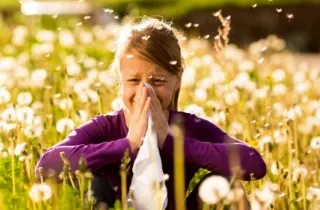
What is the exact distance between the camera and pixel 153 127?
2861 mm

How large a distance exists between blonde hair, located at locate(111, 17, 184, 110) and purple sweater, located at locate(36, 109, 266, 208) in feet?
0.47

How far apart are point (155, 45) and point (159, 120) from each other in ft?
0.87

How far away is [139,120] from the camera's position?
2.85 m

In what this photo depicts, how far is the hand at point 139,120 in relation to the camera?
2832 millimetres

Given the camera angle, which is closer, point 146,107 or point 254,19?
point 146,107

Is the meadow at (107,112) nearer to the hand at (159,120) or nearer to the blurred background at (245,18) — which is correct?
the hand at (159,120)

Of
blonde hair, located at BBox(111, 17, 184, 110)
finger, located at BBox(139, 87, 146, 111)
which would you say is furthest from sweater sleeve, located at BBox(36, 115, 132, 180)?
blonde hair, located at BBox(111, 17, 184, 110)

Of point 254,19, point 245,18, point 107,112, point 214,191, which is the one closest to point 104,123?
point 214,191

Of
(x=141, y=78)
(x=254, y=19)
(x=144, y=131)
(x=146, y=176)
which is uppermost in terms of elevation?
(x=254, y=19)

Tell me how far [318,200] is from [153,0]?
1415 cm

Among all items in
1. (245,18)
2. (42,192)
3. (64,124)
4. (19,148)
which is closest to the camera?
(42,192)

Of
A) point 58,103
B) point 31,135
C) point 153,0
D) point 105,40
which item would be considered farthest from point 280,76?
point 153,0

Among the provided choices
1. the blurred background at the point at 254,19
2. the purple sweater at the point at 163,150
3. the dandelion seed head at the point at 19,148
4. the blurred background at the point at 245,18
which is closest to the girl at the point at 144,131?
the purple sweater at the point at 163,150

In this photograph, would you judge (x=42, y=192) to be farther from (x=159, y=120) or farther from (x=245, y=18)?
(x=245, y=18)
